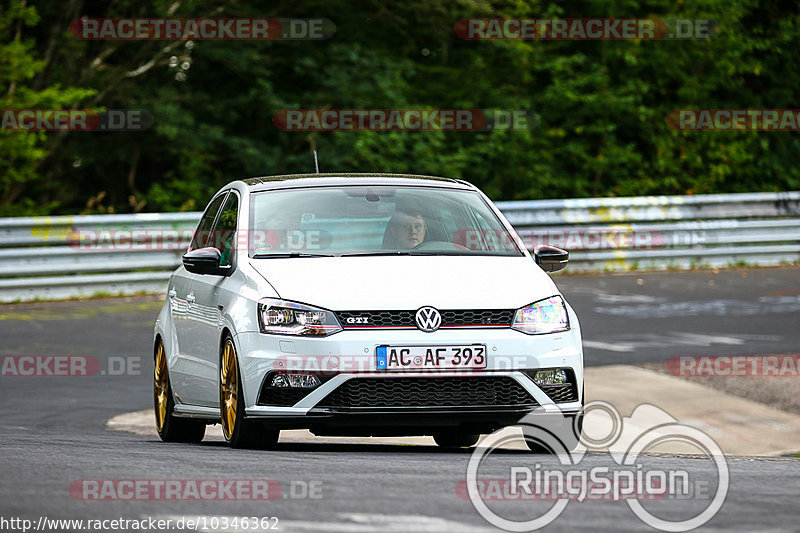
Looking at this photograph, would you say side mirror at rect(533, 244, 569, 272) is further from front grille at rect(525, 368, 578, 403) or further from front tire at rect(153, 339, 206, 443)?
front tire at rect(153, 339, 206, 443)

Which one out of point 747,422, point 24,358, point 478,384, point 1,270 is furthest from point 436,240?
point 1,270

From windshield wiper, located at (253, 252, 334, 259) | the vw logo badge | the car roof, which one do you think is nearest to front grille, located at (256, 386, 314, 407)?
the vw logo badge

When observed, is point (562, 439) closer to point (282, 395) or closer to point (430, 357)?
point (430, 357)

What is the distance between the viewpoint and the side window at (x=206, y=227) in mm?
9867

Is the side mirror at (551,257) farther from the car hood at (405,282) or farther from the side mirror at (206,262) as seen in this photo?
the side mirror at (206,262)

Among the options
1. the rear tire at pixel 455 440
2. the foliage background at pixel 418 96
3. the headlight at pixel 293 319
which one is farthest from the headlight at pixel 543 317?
the foliage background at pixel 418 96

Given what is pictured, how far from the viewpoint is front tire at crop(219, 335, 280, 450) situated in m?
8.12

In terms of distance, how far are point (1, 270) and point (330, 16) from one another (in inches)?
439

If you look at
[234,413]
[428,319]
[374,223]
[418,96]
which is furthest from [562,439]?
[418,96]

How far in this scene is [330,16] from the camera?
1098 inches

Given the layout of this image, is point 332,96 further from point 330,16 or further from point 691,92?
point 691,92

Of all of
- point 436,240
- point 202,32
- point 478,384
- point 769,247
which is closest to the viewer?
point 478,384

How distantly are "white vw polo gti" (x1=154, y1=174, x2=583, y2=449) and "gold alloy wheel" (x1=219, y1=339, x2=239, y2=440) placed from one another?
11mm

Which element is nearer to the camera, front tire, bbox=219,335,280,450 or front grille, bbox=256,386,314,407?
front grille, bbox=256,386,314,407
